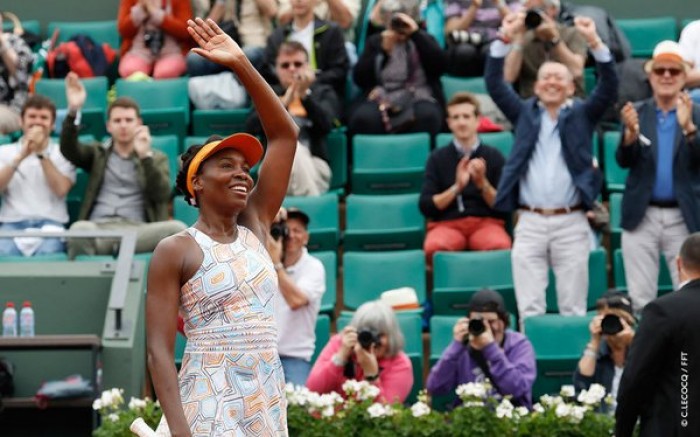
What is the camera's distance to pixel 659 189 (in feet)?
33.1

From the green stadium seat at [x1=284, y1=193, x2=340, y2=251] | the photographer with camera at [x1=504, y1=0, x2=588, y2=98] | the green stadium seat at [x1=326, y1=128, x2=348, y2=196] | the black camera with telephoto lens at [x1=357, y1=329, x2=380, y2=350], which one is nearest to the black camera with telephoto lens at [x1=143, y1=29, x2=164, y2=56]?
the green stadium seat at [x1=326, y1=128, x2=348, y2=196]

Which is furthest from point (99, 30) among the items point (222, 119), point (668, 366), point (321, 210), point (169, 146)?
point (668, 366)

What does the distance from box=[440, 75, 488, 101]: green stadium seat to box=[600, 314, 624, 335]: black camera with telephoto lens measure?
3941 millimetres

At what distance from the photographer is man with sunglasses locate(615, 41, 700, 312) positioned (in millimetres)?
10016

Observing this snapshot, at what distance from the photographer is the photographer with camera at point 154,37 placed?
12.6m

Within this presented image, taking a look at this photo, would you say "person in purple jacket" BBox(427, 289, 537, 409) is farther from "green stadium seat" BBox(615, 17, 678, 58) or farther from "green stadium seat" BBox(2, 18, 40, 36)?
"green stadium seat" BBox(2, 18, 40, 36)

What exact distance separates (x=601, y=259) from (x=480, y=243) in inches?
31.0

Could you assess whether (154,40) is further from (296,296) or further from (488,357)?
(488,357)

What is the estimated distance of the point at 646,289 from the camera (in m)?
10.0

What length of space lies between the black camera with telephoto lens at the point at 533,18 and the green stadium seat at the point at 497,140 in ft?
2.54

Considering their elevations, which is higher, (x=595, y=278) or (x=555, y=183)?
(x=555, y=183)

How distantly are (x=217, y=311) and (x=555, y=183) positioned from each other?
210 inches

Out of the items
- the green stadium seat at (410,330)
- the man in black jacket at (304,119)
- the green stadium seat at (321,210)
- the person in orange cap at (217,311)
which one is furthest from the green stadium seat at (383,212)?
the person in orange cap at (217,311)

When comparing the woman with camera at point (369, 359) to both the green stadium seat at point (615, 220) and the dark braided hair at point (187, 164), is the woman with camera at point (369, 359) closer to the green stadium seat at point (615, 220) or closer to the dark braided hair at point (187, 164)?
the green stadium seat at point (615, 220)
